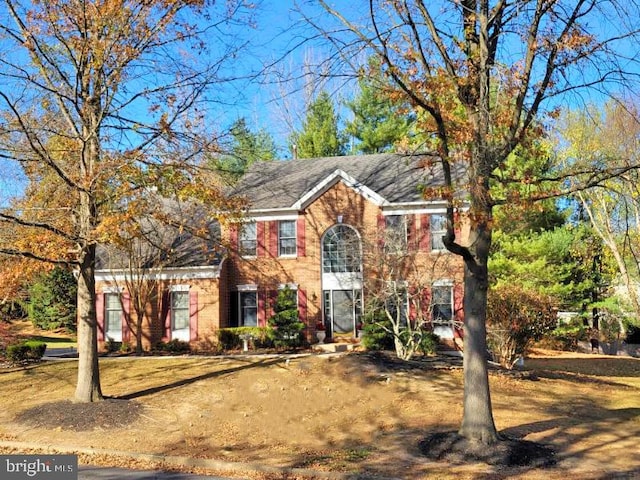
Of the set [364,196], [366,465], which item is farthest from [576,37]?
[364,196]

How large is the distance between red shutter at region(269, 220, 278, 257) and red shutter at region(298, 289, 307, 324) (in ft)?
6.58

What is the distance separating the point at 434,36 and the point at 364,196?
14.8 meters

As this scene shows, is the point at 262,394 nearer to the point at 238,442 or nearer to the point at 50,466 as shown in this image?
the point at 238,442

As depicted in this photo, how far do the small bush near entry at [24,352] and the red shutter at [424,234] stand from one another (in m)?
14.6

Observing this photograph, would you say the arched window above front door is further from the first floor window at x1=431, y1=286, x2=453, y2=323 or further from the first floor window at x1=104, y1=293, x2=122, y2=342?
the first floor window at x1=104, y1=293, x2=122, y2=342

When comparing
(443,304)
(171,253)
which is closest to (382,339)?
(443,304)

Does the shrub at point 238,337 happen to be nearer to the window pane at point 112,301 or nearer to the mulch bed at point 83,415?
the window pane at point 112,301

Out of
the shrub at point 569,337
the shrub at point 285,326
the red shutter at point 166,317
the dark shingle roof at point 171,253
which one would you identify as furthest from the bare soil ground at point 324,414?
the shrub at point 569,337

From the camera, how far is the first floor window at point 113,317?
24.2 meters

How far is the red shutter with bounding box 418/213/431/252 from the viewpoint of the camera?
22766mm

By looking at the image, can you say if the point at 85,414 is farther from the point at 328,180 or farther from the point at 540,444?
the point at 328,180

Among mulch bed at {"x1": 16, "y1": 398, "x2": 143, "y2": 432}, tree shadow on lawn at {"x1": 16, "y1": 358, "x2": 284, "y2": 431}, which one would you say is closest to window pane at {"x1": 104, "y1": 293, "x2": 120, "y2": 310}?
tree shadow on lawn at {"x1": 16, "y1": 358, "x2": 284, "y2": 431}

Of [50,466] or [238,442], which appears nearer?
[50,466]

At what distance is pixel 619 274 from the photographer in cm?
3112
